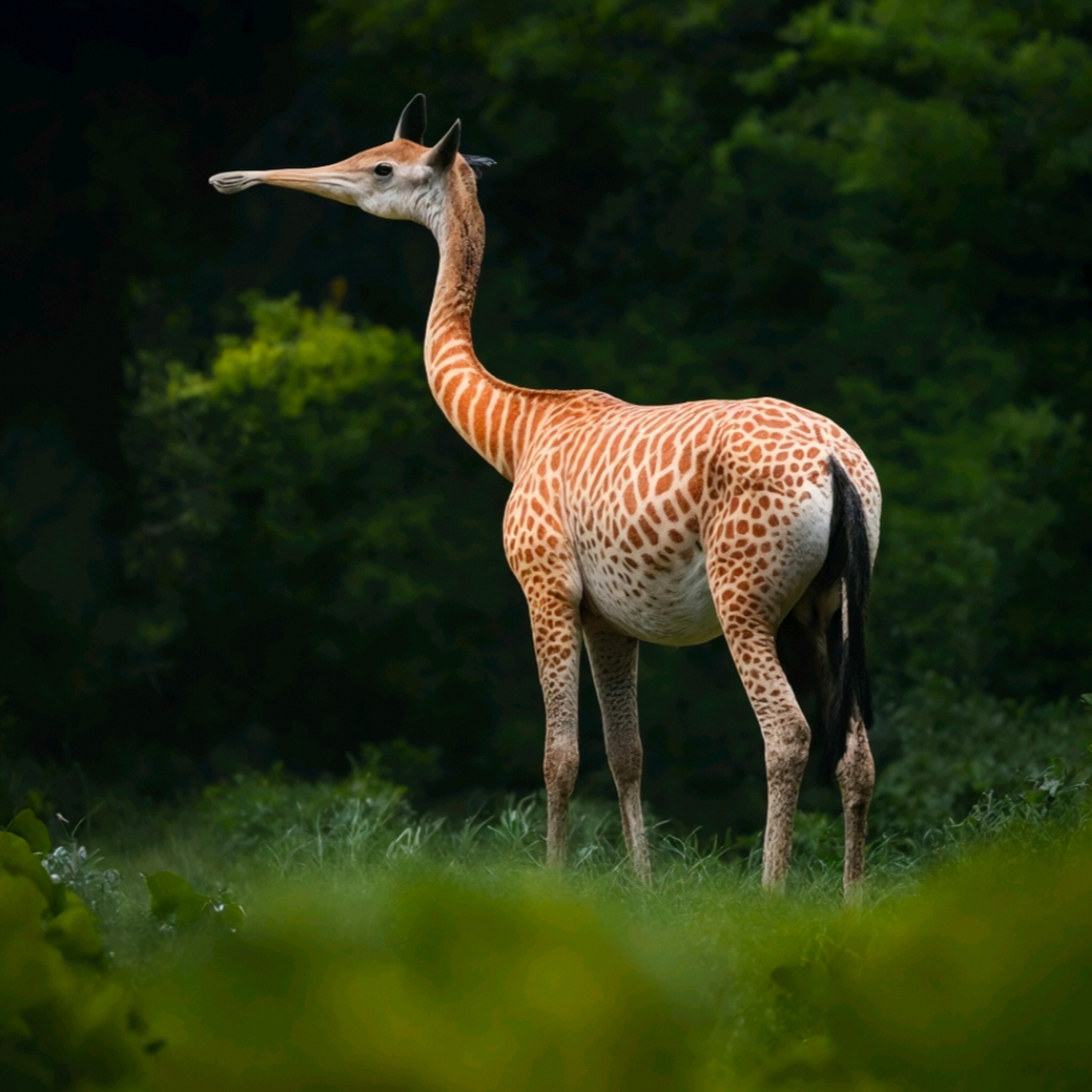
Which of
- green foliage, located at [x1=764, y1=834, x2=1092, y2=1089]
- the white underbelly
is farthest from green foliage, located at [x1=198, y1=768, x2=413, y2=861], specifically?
green foliage, located at [x1=764, y1=834, x2=1092, y2=1089]

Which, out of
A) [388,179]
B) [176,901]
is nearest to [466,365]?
[388,179]

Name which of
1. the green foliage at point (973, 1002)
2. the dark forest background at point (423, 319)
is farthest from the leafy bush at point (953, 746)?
the green foliage at point (973, 1002)

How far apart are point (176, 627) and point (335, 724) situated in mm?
1349

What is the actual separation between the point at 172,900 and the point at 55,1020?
135cm

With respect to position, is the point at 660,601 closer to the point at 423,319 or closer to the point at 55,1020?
the point at 55,1020

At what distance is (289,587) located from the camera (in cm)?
1161

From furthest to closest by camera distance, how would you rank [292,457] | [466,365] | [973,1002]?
[292,457] < [466,365] < [973,1002]

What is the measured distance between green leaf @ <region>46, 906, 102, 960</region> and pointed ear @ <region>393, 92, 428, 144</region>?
4644 mm

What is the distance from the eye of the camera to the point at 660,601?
543 cm

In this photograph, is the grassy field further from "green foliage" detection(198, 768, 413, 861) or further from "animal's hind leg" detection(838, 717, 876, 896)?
"green foliage" detection(198, 768, 413, 861)

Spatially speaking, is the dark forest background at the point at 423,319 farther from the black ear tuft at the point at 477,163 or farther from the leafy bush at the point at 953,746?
the black ear tuft at the point at 477,163

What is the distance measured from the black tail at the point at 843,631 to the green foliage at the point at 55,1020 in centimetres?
303

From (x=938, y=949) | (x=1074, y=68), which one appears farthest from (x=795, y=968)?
(x=1074, y=68)

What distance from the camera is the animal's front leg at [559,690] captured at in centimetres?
565
